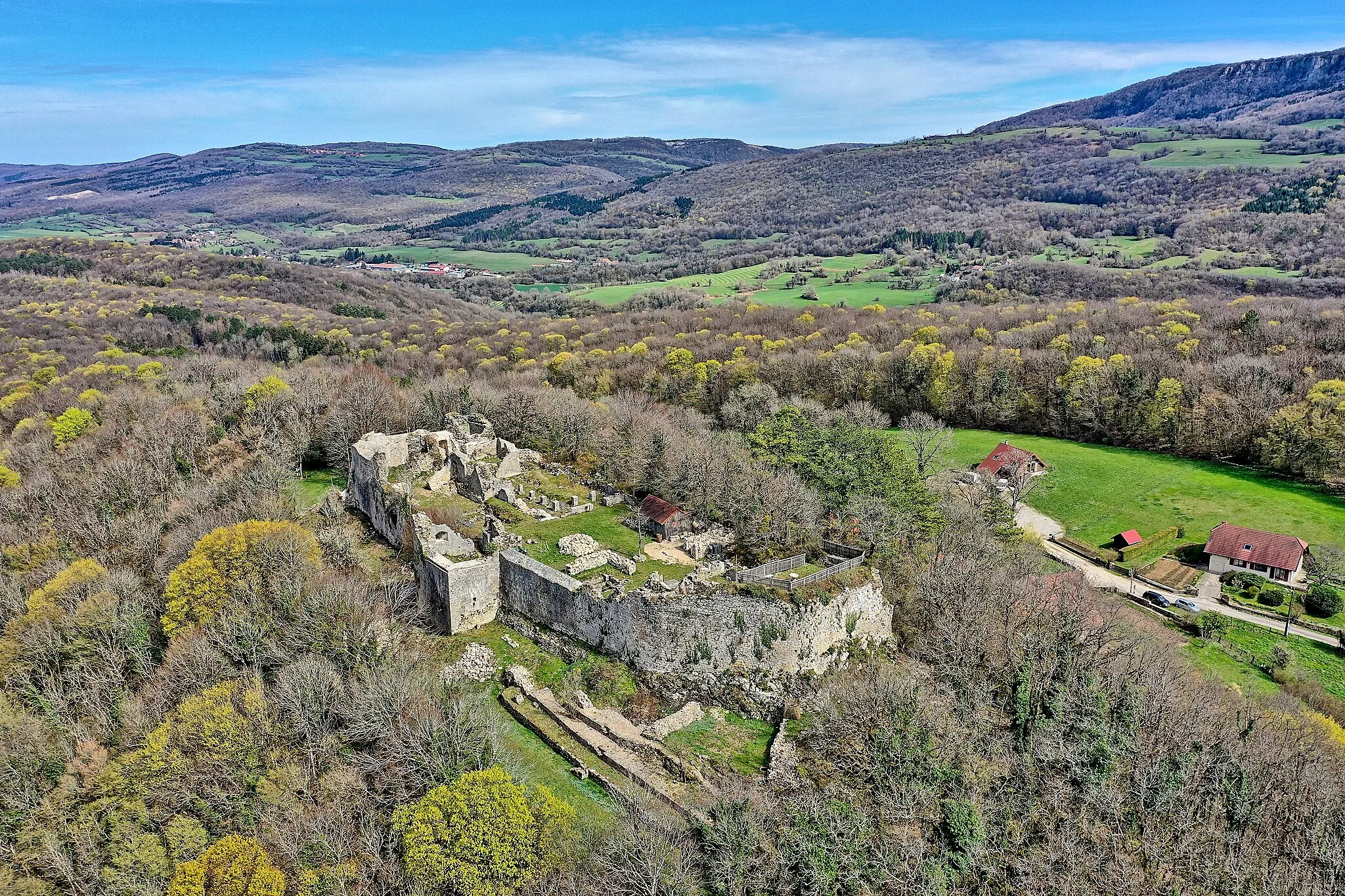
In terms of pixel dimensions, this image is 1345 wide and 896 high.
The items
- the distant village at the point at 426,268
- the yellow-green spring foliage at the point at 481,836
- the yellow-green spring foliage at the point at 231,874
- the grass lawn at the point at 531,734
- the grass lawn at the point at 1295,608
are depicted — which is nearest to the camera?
the yellow-green spring foliage at the point at 481,836

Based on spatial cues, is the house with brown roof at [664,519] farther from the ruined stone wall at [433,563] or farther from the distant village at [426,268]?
the distant village at [426,268]

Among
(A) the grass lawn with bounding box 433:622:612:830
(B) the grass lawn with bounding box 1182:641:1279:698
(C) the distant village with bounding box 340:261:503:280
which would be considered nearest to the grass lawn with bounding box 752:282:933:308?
(B) the grass lawn with bounding box 1182:641:1279:698

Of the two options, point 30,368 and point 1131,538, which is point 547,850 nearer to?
point 1131,538

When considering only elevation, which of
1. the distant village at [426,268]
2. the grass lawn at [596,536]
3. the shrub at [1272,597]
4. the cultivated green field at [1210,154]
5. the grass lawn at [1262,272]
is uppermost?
the cultivated green field at [1210,154]

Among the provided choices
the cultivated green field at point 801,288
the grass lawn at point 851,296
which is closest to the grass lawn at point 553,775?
the grass lawn at point 851,296

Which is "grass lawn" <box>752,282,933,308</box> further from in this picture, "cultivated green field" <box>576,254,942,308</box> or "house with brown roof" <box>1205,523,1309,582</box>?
"house with brown roof" <box>1205,523,1309,582</box>

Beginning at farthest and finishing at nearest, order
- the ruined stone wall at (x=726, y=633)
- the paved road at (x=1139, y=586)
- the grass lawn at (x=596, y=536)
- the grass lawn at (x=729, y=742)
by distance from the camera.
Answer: the paved road at (x=1139, y=586) < the grass lawn at (x=596, y=536) < the ruined stone wall at (x=726, y=633) < the grass lawn at (x=729, y=742)

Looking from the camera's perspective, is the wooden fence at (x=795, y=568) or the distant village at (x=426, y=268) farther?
the distant village at (x=426, y=268)

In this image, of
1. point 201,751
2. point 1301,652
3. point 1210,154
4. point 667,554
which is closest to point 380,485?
point 201,751
